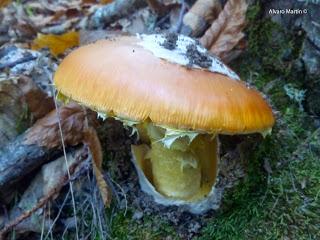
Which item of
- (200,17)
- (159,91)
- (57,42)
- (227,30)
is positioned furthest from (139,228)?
(57,42)

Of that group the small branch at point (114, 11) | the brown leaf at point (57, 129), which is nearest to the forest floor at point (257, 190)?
the brown leaf at point (57, 129)

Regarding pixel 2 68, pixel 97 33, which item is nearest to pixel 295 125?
pixel 97 33

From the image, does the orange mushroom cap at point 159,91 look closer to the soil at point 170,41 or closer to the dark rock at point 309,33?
the soil at point 170,41

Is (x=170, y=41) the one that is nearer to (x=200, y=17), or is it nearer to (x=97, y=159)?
(x=97, y=159)

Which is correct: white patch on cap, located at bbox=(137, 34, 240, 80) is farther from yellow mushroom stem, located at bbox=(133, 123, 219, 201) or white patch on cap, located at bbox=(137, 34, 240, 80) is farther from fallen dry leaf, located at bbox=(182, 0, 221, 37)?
fallen dry leaf, located at bbox=(182, 0, 221, 37)

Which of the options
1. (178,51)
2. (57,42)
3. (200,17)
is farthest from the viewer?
(57,42)

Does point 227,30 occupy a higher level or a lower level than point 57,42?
higher
